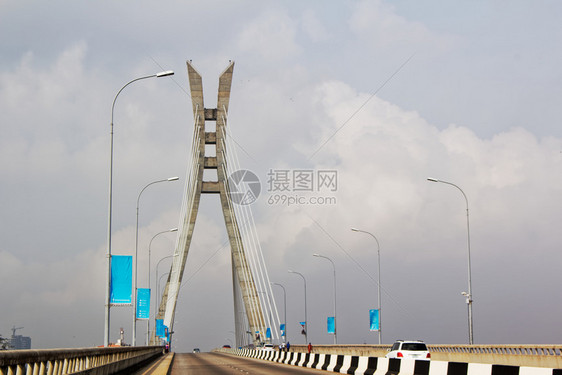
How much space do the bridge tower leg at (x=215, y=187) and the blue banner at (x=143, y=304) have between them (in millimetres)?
20599

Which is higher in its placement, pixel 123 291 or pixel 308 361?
pixel 123 291

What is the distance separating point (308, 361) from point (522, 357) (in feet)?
32.3

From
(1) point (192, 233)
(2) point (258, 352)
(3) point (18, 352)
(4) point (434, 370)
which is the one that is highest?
(1) point (192, 233)

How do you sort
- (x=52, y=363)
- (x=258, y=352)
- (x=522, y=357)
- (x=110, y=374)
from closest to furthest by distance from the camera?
(x=52, y=363) < (x=110, y=374) < (x=522, y=357) < (x=258, y=352)

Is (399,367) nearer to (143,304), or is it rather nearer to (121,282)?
(121,282)

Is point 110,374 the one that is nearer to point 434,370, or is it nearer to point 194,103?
point 434,370

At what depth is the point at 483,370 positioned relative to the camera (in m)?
15.0

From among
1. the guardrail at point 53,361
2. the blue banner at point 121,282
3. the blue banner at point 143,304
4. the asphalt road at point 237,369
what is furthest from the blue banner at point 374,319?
the guardrail at point 53,361

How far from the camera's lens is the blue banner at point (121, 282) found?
27875 mm

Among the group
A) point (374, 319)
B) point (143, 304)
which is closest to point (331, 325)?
point (374, 319)

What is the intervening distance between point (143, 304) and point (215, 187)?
82.0ft

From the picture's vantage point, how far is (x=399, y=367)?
2198 centimetres

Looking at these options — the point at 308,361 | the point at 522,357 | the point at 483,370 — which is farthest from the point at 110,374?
the point at 522,357

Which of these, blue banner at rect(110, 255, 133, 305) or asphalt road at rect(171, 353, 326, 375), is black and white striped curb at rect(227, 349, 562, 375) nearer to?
asphalt road at rect(171, 353, 326, 375)
